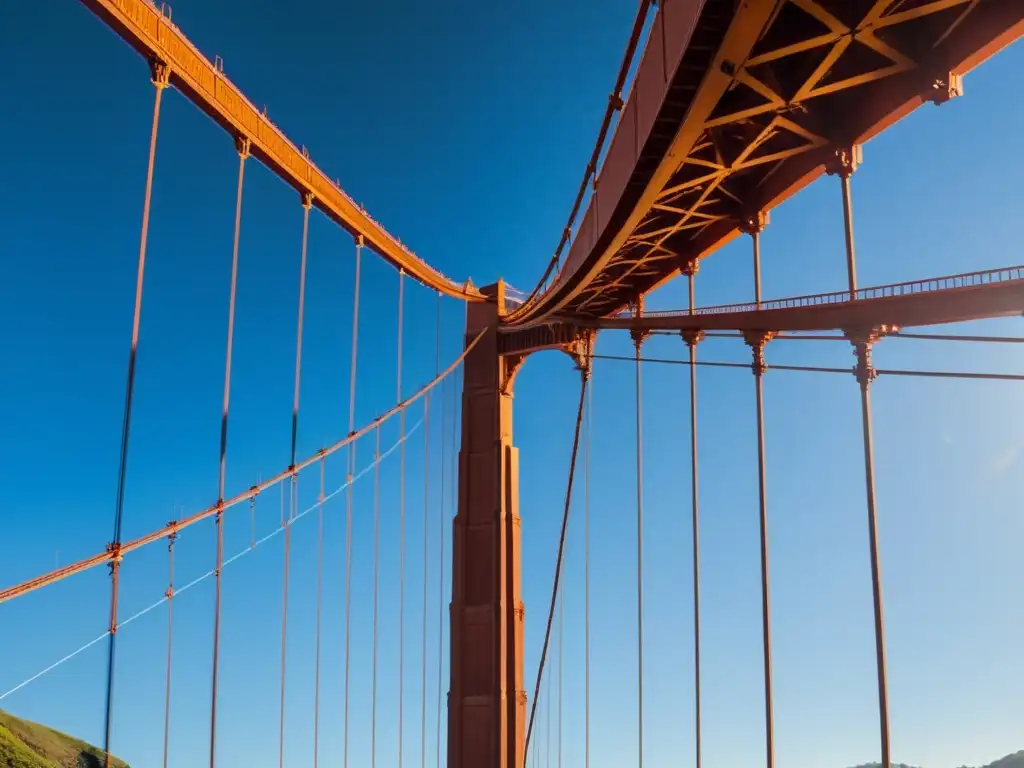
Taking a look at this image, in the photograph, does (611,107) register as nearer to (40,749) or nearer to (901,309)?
(901,309)

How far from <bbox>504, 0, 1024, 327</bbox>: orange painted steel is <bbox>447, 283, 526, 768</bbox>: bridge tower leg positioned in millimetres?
7768

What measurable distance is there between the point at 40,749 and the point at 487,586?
40.9m

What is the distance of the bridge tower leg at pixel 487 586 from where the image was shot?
21812mm

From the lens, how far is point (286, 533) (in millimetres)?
15930

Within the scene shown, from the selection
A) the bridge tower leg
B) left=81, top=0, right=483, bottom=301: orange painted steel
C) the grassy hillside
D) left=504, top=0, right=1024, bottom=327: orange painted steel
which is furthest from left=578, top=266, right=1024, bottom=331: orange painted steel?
the grassy hillside

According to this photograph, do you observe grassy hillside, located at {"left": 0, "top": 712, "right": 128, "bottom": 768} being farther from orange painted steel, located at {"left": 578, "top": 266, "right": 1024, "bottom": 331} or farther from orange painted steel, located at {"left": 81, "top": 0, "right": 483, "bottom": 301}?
orange painted steel, located at {"left": 578, "top": 266, "right": 1024, "bottom": 331}

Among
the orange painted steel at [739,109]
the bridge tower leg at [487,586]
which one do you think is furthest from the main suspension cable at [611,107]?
the bridge tower leg at [487,586]

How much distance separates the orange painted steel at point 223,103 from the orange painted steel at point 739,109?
497 centimetres

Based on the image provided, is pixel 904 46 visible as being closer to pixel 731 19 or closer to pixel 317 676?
pixel 731 19

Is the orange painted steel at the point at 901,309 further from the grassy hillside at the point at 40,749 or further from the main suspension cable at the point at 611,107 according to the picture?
the grassy hillside at the point at 40,749

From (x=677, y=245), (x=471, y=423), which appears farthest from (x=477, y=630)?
(x=677, y=245)

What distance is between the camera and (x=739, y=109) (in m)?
10.8

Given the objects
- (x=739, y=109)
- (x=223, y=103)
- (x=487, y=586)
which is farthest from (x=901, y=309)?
(x=487, y=586)

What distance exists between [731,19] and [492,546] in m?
16.3
